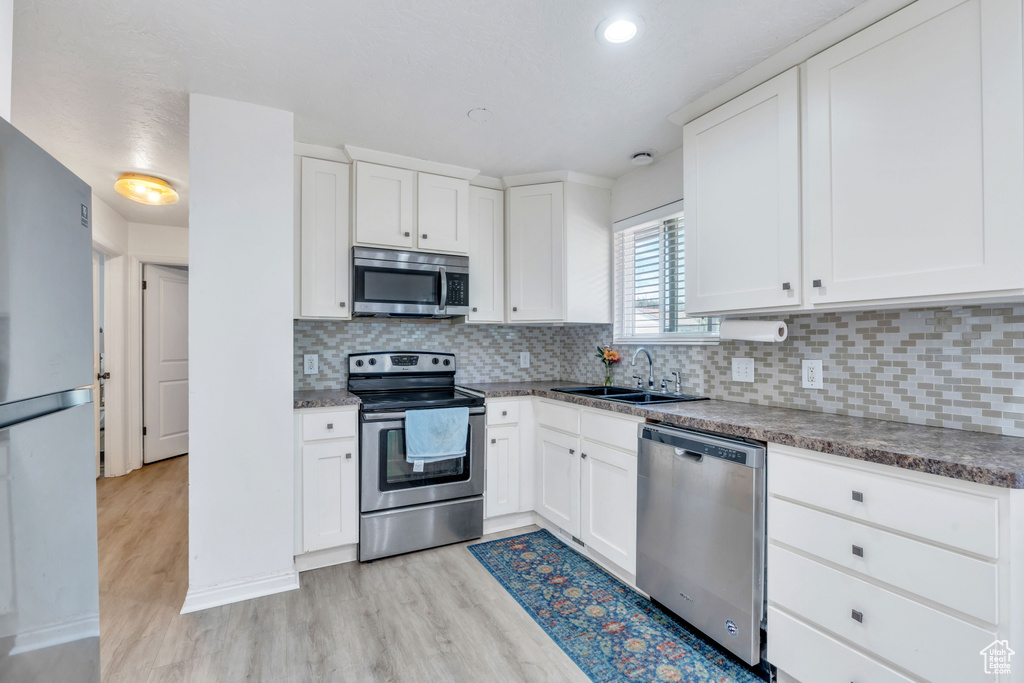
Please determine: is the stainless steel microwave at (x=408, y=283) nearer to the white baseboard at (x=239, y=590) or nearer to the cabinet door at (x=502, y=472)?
the cabinet door at (x=502, y=472)

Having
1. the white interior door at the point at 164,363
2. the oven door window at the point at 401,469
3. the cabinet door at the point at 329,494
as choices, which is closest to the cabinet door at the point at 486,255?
the oven door window at the point at 401,469

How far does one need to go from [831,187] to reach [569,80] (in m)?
1.14

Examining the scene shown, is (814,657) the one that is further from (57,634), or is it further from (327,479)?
(327,479)

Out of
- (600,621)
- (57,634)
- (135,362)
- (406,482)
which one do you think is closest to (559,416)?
(406,482)

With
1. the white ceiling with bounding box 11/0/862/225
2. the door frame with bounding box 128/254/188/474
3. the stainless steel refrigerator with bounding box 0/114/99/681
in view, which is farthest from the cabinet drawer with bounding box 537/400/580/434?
the door frame with bounding box 128/254/188/474

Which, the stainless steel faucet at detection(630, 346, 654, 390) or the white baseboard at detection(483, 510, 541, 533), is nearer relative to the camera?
the stainless steel faucet at detection(630, 346, 654, 390)

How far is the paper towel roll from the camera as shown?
1.99 metres

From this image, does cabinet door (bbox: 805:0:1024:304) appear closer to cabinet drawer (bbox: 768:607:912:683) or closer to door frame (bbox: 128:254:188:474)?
cabinet drawer (bbox: 768:607:912:683)

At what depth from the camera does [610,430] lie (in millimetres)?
2348

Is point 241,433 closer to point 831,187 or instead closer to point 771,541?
point 771,541

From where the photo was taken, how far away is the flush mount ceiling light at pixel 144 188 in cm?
307

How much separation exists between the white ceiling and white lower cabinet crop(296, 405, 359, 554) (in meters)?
1.59

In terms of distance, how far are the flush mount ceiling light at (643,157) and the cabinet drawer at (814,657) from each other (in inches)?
94.5

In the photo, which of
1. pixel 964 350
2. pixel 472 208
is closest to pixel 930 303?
pixel 964 350
